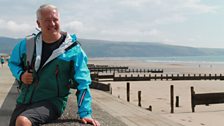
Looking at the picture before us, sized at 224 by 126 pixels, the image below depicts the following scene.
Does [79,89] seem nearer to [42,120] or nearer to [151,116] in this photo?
[42,120]

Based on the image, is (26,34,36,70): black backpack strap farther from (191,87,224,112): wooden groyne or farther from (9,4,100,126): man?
(191,87,224,112): wooden groyne

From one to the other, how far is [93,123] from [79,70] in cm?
55

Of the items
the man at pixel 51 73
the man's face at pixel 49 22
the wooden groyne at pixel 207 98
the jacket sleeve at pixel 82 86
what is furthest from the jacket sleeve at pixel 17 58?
the wooden groyne at pixel 207 98

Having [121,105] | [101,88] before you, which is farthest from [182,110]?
[121,105]

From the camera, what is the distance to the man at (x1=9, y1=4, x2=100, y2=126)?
12.0 feet

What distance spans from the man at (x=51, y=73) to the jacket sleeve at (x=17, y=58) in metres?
0.05

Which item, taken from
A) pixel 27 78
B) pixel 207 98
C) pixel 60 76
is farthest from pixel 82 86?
pixel 207 98

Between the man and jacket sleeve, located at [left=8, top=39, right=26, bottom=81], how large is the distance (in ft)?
0.18

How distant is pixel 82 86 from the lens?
3666mm

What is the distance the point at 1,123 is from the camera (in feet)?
23.0

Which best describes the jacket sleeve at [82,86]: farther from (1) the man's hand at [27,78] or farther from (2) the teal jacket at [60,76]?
(1) the man's hand at [27,78]

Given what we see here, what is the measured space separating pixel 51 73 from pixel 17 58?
0.44 meters

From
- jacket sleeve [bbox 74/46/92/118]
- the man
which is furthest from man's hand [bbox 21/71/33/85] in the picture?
jacket sleeve [bbox 74/46/92/118]

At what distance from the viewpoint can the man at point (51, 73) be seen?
12.0ft
